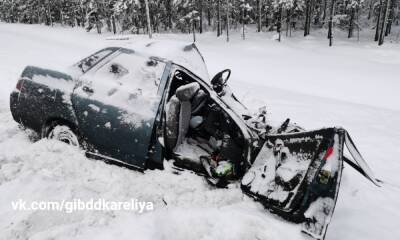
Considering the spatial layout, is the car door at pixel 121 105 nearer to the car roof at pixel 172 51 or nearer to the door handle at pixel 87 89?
the door handle at pixel 87 89

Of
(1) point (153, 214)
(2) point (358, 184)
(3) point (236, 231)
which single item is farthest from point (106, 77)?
(2) point (358, 184)

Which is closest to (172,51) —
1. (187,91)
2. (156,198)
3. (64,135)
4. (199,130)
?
(187,91)

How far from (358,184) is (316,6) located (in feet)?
153

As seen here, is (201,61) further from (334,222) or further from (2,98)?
(2,98)

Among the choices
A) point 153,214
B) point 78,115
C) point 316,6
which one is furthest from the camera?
point 316,6

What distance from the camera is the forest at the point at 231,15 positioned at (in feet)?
117

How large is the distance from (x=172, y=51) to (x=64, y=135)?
1.97 meters

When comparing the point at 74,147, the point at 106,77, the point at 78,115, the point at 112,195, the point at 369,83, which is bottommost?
the point at 369,83

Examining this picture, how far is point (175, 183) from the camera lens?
Result: 4172 millimetres

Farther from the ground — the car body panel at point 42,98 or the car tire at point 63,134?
the car body panel at point 42,98

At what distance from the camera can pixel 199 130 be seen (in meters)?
4.96

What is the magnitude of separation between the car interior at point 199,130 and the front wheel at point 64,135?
1.37 meters

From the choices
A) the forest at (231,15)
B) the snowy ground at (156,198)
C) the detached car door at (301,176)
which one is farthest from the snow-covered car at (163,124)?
the forest at (231,15)

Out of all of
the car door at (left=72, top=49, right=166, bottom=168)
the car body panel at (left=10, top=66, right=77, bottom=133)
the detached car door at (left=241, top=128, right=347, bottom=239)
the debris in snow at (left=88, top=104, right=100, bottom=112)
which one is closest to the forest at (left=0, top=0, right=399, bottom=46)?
the car body panel at (left=10, top=66, right=77, bottom=133)
